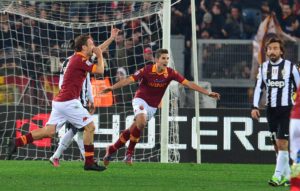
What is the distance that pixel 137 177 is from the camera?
13.8 m

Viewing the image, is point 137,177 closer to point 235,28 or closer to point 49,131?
point 49,131

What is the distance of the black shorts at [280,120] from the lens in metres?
13.2

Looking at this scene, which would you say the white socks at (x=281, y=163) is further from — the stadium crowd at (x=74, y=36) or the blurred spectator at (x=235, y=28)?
the blurred spectator at (x=235, y=28)

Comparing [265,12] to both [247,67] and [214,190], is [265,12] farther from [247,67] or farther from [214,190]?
[214,190]

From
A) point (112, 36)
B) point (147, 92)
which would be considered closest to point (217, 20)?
point (147, 92)

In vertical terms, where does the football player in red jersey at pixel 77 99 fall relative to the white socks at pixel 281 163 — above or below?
above

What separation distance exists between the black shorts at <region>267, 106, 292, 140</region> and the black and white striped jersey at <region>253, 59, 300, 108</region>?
0.09m

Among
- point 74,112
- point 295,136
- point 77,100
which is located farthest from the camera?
point 77,100

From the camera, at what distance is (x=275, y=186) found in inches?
502

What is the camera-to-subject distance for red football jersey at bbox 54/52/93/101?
14492 mm

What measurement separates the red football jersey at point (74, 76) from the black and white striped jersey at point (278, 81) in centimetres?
257

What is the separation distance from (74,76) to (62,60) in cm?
555

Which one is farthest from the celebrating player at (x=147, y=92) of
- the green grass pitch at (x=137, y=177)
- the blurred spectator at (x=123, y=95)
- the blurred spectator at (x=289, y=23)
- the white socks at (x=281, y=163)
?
the blurred spectator at (x=289, y=23)

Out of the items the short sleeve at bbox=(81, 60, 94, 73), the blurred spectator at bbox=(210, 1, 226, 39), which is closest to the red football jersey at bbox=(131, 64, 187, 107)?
the short sleeve at bbox=(81, 60, 94, 73)
